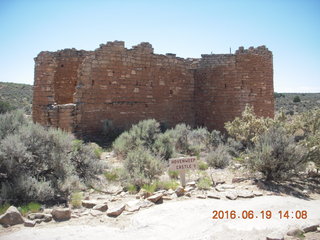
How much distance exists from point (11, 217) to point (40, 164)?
Result: 1669 mm

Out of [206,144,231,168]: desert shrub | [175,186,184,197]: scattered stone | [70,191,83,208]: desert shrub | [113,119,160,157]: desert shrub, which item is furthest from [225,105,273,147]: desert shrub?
[70,191,83,208]: desert shrub

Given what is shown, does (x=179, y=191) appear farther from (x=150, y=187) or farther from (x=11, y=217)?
(x=11, y=217)

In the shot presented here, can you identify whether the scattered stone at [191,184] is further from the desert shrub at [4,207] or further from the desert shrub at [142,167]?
the desert shrub at [4,207]

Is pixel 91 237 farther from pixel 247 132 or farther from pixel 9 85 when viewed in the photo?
pixel 9 85

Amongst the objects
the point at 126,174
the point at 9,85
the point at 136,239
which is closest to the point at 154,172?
the point at 126,174

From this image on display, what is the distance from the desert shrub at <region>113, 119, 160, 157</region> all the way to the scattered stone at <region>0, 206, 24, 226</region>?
13.5ft

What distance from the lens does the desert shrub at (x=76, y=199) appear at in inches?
189

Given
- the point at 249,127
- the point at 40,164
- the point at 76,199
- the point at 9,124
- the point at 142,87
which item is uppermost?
the point at 142,87

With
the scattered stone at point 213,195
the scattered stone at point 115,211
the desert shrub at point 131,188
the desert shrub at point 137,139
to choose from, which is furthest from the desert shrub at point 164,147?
the scattered stone at point 115,211

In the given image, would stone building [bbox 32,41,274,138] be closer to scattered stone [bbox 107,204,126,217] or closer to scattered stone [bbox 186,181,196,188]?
scattered stone [bbox 186,181,196,188]

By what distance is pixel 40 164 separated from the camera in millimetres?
5625

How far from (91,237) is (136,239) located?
0.56m

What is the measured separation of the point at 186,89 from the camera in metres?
13.3
